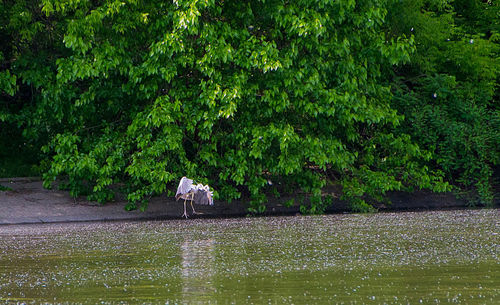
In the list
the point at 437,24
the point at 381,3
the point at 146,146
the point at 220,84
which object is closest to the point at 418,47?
the point at 437,24

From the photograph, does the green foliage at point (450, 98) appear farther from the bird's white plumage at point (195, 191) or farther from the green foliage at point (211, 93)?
the bird's white plumage at point (195, 191)

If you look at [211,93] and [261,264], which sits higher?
[211,93]

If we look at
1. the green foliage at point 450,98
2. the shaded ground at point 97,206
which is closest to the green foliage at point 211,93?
the shaded ground at point 97,206

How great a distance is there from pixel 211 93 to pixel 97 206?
444 centimetres

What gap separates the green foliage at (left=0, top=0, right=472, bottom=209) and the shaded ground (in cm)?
44

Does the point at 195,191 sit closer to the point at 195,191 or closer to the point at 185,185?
the point at 195,191

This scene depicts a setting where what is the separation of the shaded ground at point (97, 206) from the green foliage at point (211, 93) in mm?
443

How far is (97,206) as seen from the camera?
17984 millimetres

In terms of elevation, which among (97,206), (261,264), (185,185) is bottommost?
(261,264)

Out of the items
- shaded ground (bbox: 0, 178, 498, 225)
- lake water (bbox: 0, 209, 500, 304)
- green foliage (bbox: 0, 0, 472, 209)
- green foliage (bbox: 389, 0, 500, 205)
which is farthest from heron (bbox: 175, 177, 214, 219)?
green foliage (bbox: 389, 0, 500, 205)

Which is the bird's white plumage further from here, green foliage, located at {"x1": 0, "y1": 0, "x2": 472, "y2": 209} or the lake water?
the lake water

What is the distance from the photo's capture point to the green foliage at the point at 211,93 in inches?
629

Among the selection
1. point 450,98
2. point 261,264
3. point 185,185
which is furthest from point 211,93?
point 261,264

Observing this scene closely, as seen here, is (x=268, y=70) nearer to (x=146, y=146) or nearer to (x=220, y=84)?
(x=220, y=84)
